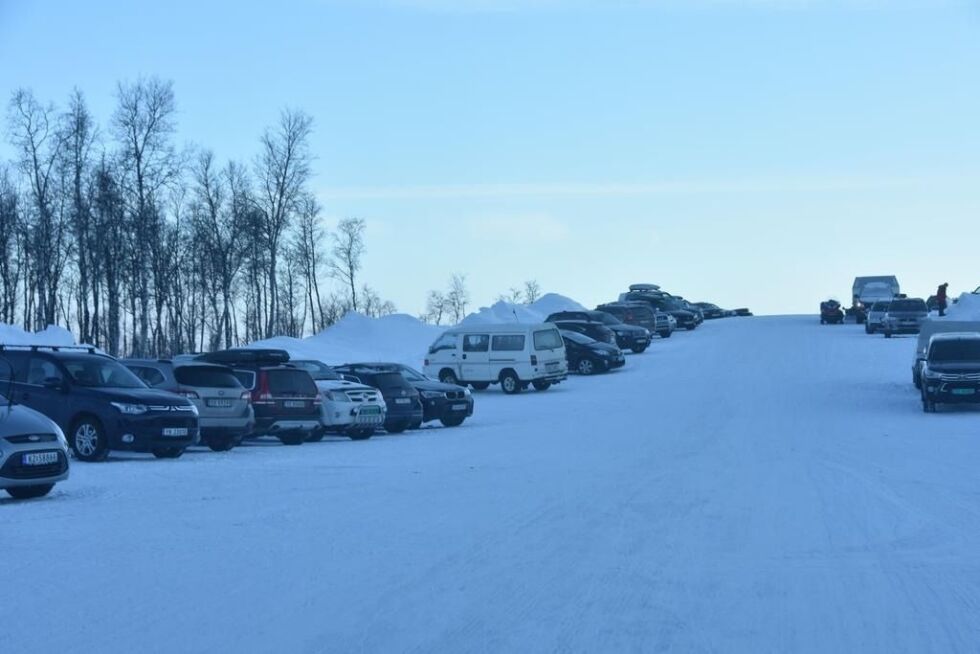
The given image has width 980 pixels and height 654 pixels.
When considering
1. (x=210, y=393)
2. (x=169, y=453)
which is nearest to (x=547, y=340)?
(x=210, y=393)

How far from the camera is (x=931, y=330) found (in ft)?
105

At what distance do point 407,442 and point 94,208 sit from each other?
36.2m

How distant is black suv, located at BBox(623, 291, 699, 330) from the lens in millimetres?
67250

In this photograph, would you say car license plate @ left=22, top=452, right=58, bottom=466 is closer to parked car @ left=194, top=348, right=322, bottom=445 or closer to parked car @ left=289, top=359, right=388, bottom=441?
parked car @ left=194, top=348, right=322, bottom=445

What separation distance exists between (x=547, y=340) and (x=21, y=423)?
24.6m

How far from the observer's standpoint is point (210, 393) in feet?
70.4

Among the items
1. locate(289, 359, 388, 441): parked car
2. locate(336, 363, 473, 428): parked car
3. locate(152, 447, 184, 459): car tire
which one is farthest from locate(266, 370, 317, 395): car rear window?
locate(336, 363, 473, 428): parked car

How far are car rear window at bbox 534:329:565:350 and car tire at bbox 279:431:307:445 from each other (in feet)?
45.7

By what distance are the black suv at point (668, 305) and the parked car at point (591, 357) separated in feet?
75.3

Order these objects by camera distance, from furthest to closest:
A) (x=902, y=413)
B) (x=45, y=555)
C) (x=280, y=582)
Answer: (x=902, y=413) < (x=45, y=555) < (x=280, y=582)

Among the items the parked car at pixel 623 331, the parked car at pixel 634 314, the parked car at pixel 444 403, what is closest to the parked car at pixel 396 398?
the parked car at pixel 444 403

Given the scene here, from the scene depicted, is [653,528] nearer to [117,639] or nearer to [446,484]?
[446,484]

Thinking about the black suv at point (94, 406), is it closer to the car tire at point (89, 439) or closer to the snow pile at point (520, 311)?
the car tire at point (89, 439)

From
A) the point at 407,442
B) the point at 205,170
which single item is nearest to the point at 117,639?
the point at 407,442
